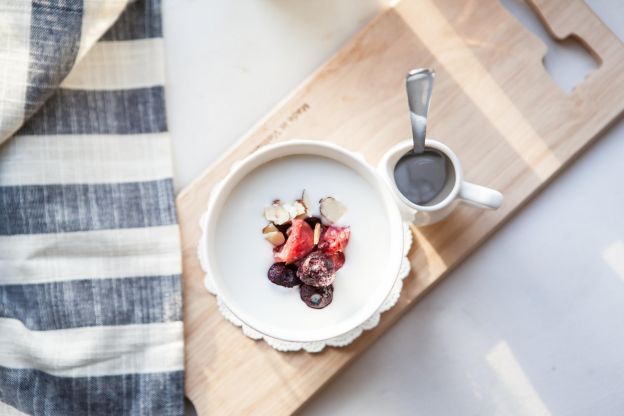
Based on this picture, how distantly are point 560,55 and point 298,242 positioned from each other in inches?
16.9

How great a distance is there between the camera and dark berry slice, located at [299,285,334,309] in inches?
29.7

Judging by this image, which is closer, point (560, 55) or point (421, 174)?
point (421, 174)

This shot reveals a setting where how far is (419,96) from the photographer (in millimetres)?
729

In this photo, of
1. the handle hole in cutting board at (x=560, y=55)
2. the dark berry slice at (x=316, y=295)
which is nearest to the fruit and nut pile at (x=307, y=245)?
the dark berry slice at (x=316, y=295)

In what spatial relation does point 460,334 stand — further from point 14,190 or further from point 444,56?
point 14,190

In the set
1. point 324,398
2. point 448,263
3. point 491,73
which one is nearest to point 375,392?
point 324,398

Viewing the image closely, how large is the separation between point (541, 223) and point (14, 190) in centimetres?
66

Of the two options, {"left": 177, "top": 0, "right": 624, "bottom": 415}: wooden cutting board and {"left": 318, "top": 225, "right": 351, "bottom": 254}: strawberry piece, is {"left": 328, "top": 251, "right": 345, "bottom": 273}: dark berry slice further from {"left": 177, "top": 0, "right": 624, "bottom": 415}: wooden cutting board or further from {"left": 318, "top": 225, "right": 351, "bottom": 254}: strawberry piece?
{"left": 177, "top": 0, "right": 624, "bottom": 415}: wooden cutting board

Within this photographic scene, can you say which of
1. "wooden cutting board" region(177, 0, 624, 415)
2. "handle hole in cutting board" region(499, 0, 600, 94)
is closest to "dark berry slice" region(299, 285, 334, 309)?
"wooden cutting board" region(177, 0, 624, 415)

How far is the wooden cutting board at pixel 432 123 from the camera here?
0.84 metres

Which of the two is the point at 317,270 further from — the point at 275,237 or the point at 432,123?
the point at 432,123

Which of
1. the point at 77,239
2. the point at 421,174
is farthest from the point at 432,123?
the point at 77,239

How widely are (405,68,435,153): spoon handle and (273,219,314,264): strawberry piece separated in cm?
15

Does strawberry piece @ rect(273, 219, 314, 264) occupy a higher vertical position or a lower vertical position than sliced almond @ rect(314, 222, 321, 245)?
lower
